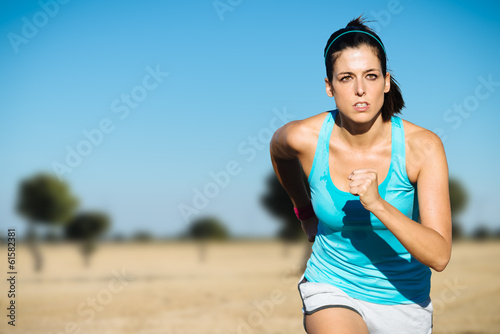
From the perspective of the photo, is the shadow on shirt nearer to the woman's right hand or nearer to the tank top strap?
the tank top strap

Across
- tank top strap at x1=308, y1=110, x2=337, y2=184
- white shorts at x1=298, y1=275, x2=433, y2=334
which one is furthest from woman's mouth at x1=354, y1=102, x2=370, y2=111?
white shorts at x1=298, y1=275, x2=433, y2=334

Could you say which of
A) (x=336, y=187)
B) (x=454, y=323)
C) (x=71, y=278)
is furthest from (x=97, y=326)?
(x=71, y=278)

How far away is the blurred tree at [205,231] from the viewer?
3738cm

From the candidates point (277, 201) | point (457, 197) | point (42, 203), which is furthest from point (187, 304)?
point (457, 197)

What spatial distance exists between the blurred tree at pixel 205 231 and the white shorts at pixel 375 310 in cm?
3409

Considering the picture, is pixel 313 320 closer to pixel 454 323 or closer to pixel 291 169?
pixel 291 169

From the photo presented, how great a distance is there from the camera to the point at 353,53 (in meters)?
2.95

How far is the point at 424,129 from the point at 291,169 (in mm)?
1127

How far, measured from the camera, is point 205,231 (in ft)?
124

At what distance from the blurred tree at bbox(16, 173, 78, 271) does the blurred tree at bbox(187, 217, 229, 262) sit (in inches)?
376

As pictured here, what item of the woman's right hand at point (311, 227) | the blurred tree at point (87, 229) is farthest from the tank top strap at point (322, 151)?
the blurred tree at point (87, 229)

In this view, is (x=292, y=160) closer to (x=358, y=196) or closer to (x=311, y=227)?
(x=311, y=227)

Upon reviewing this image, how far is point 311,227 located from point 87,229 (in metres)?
30.8

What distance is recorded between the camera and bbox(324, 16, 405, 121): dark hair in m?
2.98
